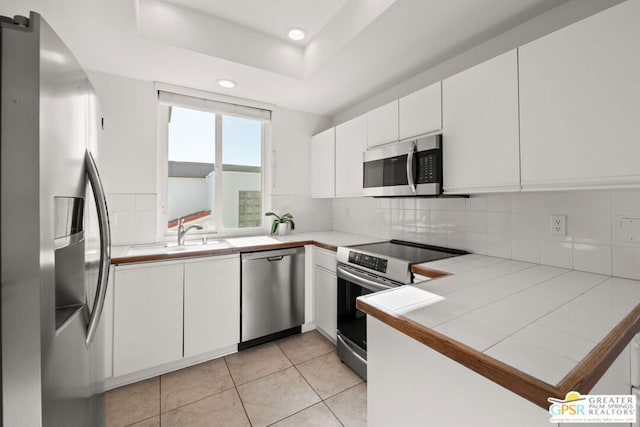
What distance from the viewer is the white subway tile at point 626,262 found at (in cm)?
123

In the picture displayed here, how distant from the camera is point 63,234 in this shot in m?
0.74

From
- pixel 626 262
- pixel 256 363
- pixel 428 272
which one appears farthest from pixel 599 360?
pixel 256 363

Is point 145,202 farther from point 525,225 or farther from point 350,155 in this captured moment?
point 525,225

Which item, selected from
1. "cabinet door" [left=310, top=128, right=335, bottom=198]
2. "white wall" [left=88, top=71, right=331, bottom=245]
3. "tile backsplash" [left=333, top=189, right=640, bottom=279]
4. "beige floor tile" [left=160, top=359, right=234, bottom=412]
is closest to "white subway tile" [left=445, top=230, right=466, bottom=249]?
"tile backsplash" [left=333, top=189, right=640, bottom=279]

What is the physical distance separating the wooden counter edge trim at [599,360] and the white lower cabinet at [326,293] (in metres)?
1.67

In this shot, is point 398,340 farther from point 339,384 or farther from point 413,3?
point 413,3

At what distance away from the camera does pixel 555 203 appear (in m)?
1.49

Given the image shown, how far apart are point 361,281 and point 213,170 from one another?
6.19ft

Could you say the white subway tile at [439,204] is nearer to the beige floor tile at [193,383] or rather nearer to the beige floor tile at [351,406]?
the beige floor tile at [351,406]

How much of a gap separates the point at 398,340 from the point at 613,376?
26.6 inches

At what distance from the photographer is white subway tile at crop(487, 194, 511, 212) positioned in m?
1.70

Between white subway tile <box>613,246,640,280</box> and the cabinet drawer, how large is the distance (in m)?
1.64

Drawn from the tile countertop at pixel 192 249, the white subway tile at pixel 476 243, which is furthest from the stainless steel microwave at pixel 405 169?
the tile countertop at pixel 192 249

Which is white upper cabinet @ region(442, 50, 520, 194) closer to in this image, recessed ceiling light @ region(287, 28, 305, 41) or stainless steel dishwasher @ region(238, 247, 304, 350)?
recessed ceiling light @ region(287, 28, 305, 41)
